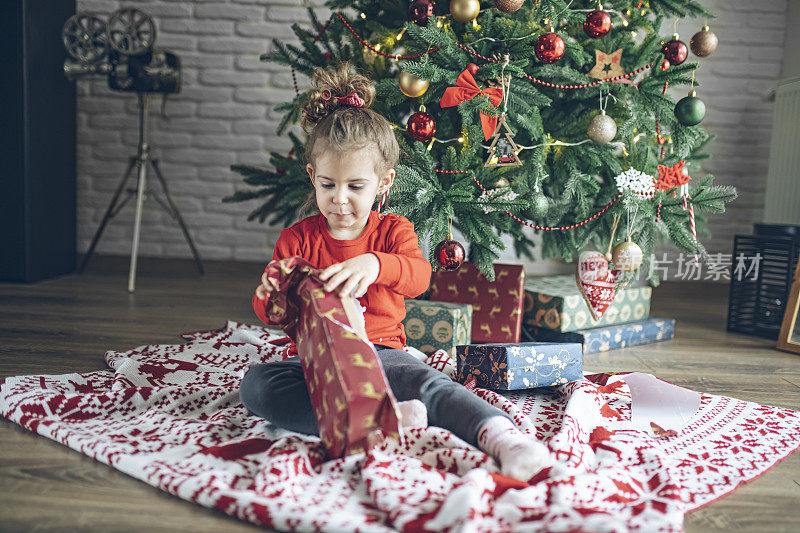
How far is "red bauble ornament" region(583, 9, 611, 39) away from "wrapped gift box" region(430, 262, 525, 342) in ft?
1.96

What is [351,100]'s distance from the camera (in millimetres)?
1213

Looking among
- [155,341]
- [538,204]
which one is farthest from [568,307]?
Answer: [155,341]

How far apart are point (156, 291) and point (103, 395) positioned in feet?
3.96

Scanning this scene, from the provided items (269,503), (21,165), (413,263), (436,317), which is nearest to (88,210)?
(21,165)

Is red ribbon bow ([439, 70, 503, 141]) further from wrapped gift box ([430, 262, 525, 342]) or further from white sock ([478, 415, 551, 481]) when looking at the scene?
white sock ([478, 415, 551, 481])

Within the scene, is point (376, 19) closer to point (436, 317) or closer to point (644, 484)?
point (436, 317)

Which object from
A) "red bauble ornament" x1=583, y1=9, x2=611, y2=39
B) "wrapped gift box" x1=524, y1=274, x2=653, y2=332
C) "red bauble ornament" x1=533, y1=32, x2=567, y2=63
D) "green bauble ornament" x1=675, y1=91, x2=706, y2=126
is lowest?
"wrapped gift box" x1=524, y1=274, x2=653, y2=332

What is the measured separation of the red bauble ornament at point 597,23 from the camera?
5.01ft

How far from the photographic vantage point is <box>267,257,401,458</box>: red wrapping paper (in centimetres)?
90

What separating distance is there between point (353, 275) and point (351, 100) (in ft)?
1.20

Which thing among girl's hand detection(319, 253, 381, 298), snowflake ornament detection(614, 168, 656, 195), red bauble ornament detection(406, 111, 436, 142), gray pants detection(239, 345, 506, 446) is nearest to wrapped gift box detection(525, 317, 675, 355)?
snowflake ornament detection(614, 168, 656, 195)

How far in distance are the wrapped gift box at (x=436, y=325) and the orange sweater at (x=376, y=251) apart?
1.29 feet

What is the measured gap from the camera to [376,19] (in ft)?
5.89

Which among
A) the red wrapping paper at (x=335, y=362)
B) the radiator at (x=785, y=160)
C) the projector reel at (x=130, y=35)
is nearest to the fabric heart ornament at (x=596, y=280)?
the red wrapping paper at (x=335, y=362)
